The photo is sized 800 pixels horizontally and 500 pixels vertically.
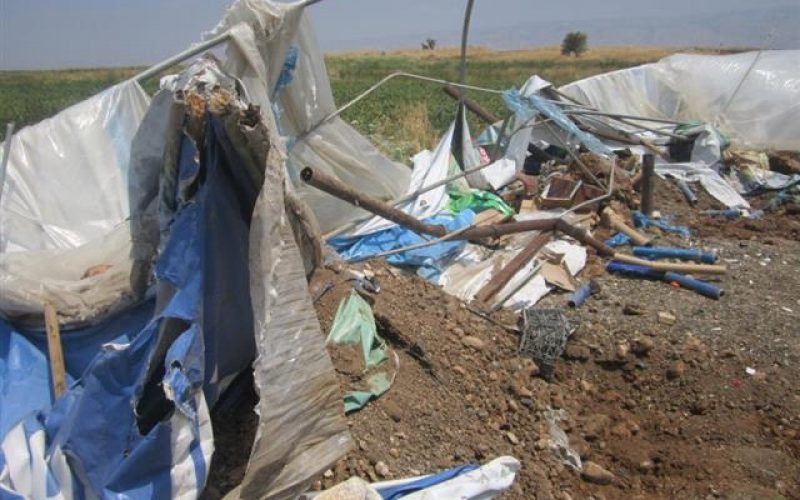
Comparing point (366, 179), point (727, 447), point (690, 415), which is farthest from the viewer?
point (366, 179)

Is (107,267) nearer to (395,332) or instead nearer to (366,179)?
(395,332)

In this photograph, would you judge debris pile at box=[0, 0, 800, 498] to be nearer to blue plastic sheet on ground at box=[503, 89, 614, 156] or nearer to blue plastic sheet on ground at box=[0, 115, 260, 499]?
blue plastic sheet on ground at box=[0, 115, 260, 499]

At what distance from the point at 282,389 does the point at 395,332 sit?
1262mm

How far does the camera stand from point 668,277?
4613mm

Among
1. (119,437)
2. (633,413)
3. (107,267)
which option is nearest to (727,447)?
(633,413)

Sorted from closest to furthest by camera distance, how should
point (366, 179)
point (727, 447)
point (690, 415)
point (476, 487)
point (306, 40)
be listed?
point (476, 487) → point (727, 447) → point (690, 415) → point (306, 40) → point (366, 179)

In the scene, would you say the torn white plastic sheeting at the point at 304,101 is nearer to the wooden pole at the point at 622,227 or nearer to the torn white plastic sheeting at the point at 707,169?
the wooden pole at the point at 622,227

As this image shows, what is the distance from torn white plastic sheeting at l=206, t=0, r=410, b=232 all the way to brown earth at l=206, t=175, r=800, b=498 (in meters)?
1.00

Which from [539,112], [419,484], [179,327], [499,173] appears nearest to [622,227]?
[499,173]

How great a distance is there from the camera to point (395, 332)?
3.09 metres

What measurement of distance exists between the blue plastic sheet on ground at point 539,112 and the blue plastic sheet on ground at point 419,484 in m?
4.78

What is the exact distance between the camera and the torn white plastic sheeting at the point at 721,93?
341 inches

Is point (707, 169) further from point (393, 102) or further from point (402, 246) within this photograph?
point (393, 102)

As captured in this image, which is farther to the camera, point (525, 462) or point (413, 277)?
point (413, 277)
